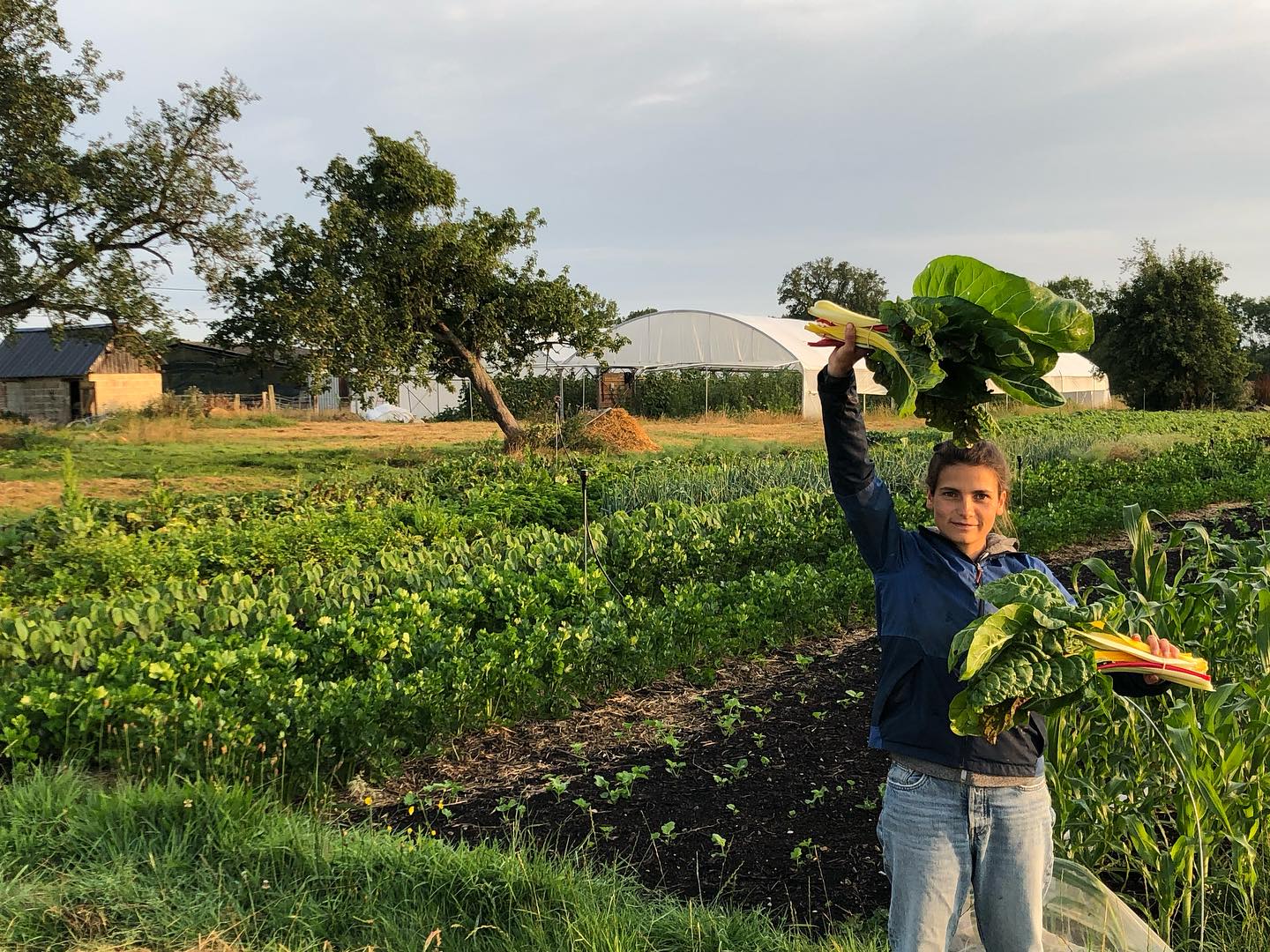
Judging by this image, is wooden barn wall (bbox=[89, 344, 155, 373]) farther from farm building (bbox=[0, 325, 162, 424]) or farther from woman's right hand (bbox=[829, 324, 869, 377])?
woman's right hand (bbox=[829, 324, 869, 377])

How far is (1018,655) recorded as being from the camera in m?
1.81

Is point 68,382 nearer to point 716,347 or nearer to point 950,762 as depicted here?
point 716,347

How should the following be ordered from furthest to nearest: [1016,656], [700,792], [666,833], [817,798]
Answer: [700,792] → [817,798] → [666,833] → [1016,656]

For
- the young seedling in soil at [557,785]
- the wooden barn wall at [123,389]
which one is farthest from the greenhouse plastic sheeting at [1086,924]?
the wooden barn wall at [123,389]

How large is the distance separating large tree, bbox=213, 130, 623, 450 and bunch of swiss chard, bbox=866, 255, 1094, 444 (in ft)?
49.0

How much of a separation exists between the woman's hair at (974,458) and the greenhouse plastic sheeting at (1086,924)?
97 cm

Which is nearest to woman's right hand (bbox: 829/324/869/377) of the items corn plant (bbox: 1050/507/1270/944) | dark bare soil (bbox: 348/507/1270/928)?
corn plant (bbox: 1050/507/1270/944)

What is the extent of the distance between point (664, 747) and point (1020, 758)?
2.55 m

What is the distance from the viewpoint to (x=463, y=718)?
442 centimetres

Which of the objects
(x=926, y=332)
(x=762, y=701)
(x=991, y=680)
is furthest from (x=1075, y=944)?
(x=762, y=701)

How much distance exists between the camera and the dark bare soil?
10.4ft

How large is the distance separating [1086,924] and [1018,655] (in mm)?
851

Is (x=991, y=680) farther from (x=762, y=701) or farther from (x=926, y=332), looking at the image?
(x=762, y=701)

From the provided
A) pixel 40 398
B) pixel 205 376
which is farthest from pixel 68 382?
pixel 205 376
